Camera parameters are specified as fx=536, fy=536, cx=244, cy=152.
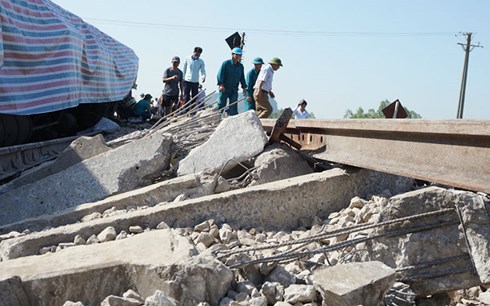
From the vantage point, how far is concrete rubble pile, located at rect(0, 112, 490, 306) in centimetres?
288

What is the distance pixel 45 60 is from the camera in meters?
9.31

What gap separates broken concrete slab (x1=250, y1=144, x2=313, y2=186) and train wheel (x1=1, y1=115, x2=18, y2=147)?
5.35 meters

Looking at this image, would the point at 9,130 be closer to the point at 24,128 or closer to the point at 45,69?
the point at 24,128

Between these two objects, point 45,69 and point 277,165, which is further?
point 45,69

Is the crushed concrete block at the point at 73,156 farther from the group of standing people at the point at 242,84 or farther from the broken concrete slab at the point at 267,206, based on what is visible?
the group of standing people at the point at 242,84

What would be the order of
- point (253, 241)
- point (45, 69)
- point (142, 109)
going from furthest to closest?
point (142, 109), point (45, 69), point (253, 241)

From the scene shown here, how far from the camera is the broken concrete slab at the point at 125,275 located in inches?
113

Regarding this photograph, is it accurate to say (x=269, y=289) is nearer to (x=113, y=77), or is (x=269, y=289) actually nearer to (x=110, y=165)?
(x=110, y=165)

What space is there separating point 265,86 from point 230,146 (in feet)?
16.3

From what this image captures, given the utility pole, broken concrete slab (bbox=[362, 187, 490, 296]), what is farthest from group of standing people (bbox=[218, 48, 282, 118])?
the utility pole

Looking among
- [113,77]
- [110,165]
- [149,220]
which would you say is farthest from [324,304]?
[113,77]

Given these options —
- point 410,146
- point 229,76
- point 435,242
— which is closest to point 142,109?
point 229,76

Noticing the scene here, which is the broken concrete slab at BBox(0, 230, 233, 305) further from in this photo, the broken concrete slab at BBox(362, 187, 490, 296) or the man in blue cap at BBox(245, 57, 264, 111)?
the man in blue cap at BBox(245, 57, 264, 111)

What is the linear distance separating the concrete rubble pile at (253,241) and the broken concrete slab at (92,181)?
0.11ft
